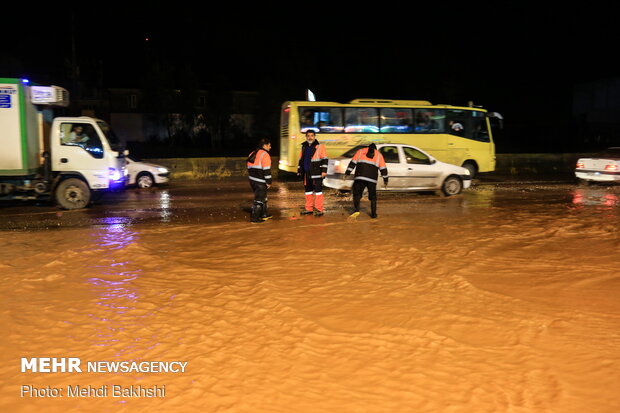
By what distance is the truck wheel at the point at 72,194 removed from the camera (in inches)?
525

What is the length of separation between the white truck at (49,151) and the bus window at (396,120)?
10.9 m

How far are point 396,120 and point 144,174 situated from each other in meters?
9.76

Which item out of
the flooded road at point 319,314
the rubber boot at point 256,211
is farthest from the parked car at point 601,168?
the rubber boot at point 256,211

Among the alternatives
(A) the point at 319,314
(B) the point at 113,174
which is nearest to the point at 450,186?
(B) the point at 113,174

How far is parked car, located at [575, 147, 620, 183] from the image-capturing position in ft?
63.0

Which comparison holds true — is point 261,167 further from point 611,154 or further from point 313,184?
point 611,154

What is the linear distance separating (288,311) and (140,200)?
10.6m

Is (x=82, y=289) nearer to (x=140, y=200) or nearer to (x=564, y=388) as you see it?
(x=564, y=388)

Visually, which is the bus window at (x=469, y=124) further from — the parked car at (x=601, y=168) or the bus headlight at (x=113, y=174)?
the bus headlight at (x=113, y=174)

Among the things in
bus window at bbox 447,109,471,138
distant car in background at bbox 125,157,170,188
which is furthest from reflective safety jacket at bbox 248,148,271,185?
bus window at bbox 447,109,471,138

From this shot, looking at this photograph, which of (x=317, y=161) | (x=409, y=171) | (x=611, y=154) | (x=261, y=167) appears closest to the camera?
(x=261, y=167)

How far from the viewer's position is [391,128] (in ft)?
70.5

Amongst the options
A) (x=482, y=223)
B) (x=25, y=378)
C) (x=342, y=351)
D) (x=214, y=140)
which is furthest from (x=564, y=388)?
(x=214, y=140)

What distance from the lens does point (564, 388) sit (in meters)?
4.21
